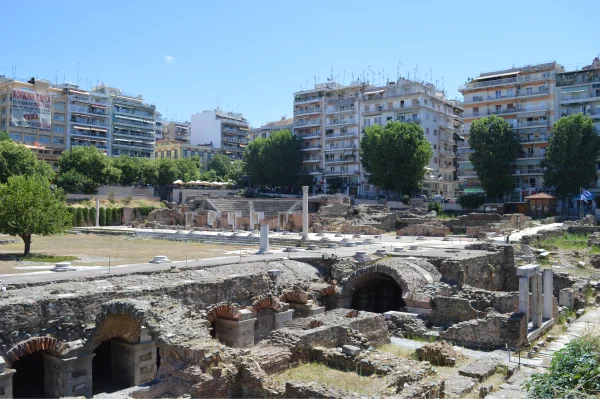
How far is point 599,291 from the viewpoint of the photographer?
2570 cm

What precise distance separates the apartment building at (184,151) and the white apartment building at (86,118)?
1625 centimetres

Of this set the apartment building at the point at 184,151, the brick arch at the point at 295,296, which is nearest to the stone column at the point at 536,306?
the brick arch at the point at 295,296

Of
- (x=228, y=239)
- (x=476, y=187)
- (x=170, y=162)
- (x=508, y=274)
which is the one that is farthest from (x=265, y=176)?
(x=508, y=274)

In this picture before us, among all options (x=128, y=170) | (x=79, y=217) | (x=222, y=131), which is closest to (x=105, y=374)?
(x=79, y=217)

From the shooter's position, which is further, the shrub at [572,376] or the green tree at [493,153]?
the green tree at [493,153]

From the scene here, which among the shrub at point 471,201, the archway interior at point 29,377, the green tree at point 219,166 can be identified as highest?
the green tree at point 219,166

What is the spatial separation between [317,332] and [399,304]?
10887 millimetres

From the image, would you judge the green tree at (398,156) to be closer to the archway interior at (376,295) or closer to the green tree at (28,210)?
the archway interior at (376,295)

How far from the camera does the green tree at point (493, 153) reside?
60.5 metres

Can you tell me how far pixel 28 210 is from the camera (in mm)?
27750

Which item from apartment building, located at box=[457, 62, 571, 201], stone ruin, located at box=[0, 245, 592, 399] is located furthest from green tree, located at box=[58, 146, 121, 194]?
stone ruin, located at box=[0, 245, 592, 399]

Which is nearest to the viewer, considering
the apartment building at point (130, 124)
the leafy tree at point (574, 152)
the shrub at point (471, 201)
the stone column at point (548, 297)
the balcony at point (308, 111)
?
the stone column at point (548, 297)

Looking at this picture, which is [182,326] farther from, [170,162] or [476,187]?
[170,162]

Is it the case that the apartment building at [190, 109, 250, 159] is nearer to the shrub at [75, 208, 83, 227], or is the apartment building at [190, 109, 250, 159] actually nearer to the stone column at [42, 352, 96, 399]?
the shrub at [75, 208, 83, 227]
